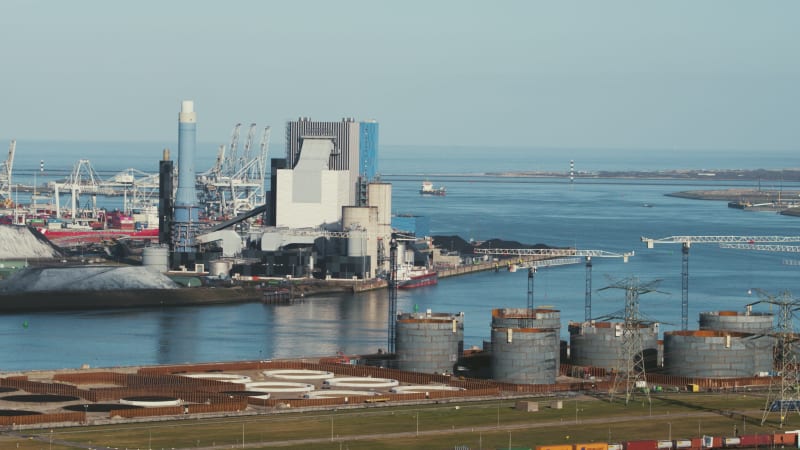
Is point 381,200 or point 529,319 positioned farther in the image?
point 381,200

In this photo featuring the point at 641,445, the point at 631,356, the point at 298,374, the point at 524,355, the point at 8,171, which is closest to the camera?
the point at 641,445

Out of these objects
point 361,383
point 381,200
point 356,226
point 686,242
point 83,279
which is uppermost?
point 381,200

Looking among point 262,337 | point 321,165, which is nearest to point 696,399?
point 262,337

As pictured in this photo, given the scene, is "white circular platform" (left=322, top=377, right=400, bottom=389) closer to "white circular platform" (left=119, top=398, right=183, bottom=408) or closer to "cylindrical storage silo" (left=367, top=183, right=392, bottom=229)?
"white circular platform" (left=119, top=398, right=183, bottom=408)

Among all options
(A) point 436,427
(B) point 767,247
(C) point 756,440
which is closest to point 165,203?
(B) point 767,247

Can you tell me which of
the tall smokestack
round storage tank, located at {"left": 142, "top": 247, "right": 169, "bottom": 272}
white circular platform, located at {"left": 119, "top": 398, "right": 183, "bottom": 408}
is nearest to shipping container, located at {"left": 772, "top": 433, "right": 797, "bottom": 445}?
white circular platform, located at {"left": 119, "top": 398, "right": 183, "bottom": 408}

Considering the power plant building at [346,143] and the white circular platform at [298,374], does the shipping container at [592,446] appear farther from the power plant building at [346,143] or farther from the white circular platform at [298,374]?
the power plant building at [346,143]

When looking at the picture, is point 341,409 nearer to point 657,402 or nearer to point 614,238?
point 657,402

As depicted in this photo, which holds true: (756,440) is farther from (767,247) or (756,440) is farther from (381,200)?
(767,247)

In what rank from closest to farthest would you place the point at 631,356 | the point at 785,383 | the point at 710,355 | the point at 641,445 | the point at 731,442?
the point at 641,445 → the point at 731,442 → the point at 785,383 → the point at 631,356 → the point at 710,355
